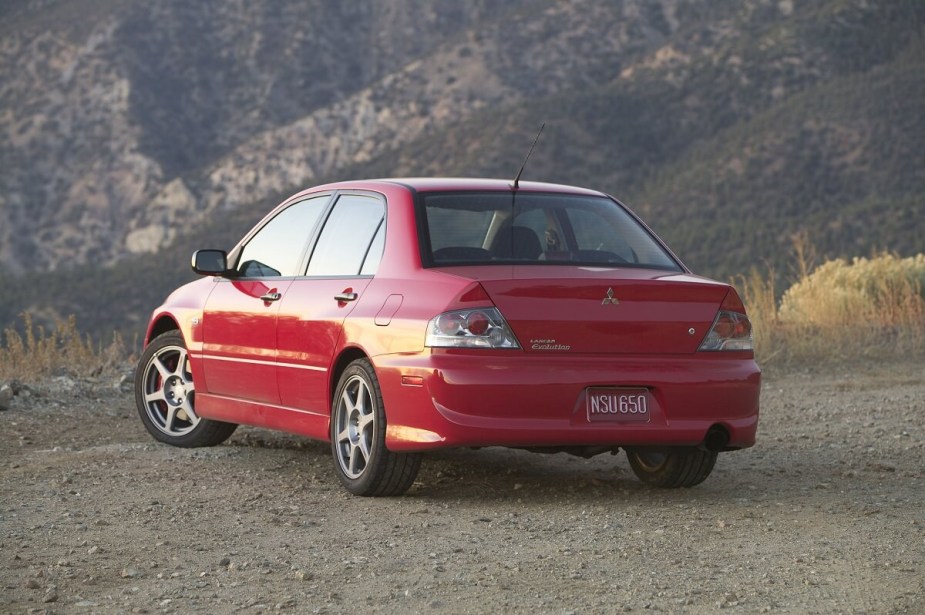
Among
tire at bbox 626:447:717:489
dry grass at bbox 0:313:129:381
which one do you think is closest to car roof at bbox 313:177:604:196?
tire at bbox 626:447:717:489

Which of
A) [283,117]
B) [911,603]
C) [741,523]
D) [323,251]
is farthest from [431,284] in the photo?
[283,117]

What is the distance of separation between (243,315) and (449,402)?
79.0 inches

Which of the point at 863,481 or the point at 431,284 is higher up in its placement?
the point at 431,284

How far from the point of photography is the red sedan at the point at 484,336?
6.24 meters

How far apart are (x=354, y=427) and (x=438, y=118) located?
7132 cm

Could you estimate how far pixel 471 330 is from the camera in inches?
245

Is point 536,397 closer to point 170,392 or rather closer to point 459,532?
point 459,532

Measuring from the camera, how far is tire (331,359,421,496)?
6.57 meters

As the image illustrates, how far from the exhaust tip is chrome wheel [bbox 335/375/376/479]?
1.55 metres

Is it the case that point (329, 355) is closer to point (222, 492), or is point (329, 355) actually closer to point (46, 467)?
point (222, 492)

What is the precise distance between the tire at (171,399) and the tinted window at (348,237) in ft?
4.97

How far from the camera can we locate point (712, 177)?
57.1 metres

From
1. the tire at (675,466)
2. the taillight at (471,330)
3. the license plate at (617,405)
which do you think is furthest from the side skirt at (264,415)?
the tire at (675,466)

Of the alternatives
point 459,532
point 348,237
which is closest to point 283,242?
point 348,237
